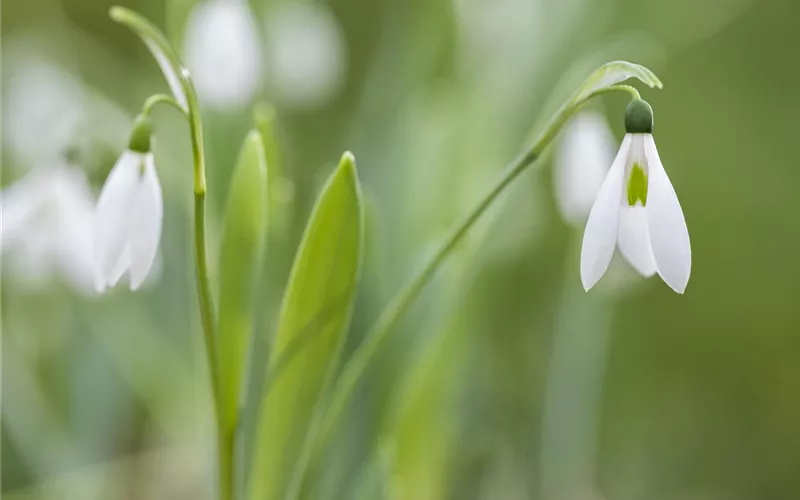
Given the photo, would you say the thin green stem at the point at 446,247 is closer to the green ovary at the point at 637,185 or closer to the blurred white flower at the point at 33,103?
the green ovary at the point at 637,185

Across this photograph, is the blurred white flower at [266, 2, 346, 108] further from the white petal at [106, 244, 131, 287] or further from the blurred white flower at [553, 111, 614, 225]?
the white petal at [106, 244, 131, 287]

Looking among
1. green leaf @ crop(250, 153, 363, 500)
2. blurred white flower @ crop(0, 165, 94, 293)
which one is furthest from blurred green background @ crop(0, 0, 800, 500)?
green leaf @ crop(250, 153, 363, 500)

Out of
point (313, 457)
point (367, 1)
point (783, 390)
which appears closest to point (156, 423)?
point (313, 457)

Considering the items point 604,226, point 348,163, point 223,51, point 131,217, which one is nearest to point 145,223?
point 131,217

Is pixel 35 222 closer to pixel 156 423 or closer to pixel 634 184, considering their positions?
pixel 634 184

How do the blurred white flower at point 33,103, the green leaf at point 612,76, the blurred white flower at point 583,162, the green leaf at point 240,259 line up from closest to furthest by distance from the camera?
1. the green leaf at point 612,76
2. the green leaf at point 240,259
3. the blurred white flower at point 583,162
4. the blurred white flower at point 33,103

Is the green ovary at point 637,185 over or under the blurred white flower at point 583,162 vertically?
under

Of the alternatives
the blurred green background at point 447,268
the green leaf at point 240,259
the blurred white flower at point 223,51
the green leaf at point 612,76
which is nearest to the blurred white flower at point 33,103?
the blurred green background at point 447,268

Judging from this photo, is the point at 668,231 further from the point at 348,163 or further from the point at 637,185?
the point at 348,163
